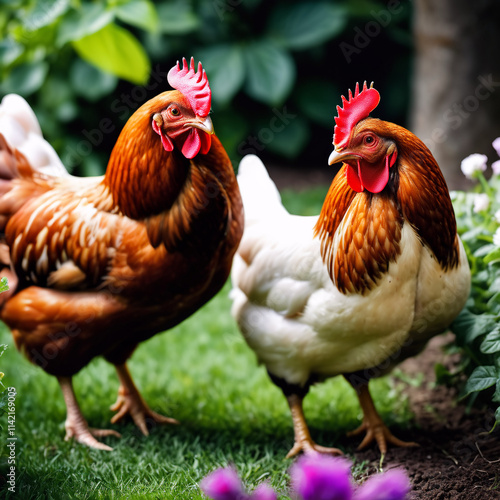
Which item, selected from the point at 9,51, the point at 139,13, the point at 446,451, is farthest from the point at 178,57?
the point at 446,451

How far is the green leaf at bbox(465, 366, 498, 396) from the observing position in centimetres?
268

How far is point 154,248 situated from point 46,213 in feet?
1.94

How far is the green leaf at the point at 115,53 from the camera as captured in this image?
623 centimetres

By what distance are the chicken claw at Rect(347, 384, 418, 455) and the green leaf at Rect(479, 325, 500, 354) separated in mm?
653

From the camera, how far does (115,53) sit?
6.36 m

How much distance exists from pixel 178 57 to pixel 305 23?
1470 mm

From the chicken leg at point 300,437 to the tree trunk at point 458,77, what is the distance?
3.03 metres

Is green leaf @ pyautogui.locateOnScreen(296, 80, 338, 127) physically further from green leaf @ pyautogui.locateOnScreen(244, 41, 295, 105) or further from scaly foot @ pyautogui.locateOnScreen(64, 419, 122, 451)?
scaly foot @ pyautogui.locateOnScreen(64, 419, 122, 451)

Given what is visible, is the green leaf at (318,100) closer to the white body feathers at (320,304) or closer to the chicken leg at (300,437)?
the white body feathers at (320,304)

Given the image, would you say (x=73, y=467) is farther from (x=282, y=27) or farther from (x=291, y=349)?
(x=282, y=27)

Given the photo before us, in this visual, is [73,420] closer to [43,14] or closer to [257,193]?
[257,193]

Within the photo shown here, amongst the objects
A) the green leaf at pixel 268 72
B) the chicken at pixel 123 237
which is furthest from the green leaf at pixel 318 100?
the chicken at pixel 123 237

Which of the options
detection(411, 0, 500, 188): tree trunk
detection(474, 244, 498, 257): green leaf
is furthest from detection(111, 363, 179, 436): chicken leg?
detection(411, 0, 500, 188): tree trunk

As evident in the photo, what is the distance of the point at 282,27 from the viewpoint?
295 inches
